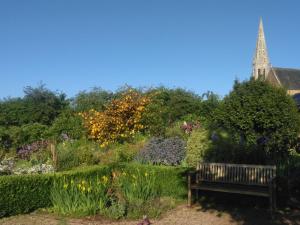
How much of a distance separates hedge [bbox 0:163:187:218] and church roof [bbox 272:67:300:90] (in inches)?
1568

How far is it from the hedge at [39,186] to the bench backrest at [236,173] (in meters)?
0.64

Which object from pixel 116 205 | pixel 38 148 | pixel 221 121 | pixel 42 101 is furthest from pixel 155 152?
pixel 42 101

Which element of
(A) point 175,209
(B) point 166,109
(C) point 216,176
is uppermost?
(B) point 166,109

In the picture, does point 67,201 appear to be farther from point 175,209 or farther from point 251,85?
point 251,85

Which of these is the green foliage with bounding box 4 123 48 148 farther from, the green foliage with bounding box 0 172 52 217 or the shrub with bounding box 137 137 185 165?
the green foliage with bounding box 0 172 52 217

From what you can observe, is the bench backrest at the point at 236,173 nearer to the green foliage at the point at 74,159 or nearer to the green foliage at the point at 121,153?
the green foliage at the point at 121,153

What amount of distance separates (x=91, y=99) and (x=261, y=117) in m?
12.3

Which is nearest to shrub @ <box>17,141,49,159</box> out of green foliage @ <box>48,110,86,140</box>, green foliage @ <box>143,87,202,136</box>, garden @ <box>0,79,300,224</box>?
garden @ <box>0,79,300,224</box>

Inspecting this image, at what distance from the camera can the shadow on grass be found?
7.46 m

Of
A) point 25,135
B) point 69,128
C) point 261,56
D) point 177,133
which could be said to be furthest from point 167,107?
point 261,56

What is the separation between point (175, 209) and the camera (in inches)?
345

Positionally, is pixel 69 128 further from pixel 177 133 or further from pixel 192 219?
pixel 192 219

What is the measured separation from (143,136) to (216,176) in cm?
682

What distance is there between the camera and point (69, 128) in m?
18.4
